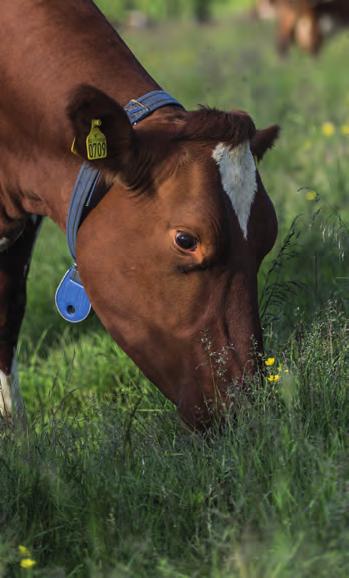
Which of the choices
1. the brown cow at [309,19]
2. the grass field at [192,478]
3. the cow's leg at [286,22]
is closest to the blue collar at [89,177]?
the grass field at [192,478]

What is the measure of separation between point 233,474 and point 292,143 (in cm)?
510

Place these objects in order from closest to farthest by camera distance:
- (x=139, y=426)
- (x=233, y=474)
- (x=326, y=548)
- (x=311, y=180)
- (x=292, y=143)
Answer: (x=326, y=548)
(x=233, y=474)
(x=139, y=426)
(x=311, y=180)
(x=292, y=143)

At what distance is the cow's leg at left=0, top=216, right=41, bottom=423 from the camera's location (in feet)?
16.1

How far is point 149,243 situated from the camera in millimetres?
3625

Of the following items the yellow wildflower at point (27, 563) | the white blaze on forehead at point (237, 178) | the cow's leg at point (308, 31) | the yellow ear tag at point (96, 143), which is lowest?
the yellow wildflower at point (27, 563)

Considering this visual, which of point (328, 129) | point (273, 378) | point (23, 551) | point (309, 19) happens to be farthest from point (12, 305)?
point (309, 19)

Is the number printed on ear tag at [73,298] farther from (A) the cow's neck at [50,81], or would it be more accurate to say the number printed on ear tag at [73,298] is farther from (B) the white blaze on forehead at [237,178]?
(B) the white blaze on forehead at [237,178]

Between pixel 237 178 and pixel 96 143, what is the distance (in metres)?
0.42

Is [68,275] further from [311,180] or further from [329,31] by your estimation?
[329,31]

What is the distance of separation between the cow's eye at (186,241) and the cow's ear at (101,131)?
0.86ft

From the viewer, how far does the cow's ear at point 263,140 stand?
4.00m

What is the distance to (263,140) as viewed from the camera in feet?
13.2

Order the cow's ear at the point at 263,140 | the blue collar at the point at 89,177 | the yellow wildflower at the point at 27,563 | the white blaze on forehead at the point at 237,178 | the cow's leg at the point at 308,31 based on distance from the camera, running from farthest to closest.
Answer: the cow's leg at the point at 308,31, the cow's ear at the point at 263,140, the blue collar at the point at 89,177, the white blaze on forehead at the point at 237,178, the yellow wildflower at the point at 27,563

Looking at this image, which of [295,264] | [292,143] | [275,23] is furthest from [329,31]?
[295,264]
